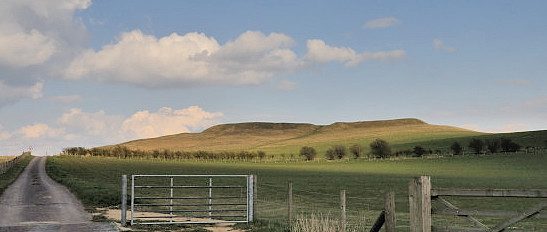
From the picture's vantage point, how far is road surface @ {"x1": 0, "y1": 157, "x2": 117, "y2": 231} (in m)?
19.8

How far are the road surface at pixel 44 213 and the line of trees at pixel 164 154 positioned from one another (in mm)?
122895

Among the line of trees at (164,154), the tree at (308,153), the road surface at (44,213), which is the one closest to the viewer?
the road surface at (44,213)

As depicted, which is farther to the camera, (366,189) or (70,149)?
(70,149)

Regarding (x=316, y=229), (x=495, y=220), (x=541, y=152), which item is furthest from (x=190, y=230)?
(x=541, y=152)

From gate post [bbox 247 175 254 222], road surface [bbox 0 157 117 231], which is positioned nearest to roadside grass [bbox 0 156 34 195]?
road surface [bbox 0 157 117 231]

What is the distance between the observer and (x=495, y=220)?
26.0 metres

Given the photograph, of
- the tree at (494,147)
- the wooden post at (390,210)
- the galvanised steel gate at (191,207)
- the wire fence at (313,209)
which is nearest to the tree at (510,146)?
the tree at (494,147)

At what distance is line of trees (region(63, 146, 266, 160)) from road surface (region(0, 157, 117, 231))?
122895 mm

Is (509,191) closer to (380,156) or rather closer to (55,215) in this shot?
(55,215)

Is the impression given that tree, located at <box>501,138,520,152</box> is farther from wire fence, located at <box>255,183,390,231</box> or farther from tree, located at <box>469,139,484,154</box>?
wire fence, located at <box>255,183,390,231</box>

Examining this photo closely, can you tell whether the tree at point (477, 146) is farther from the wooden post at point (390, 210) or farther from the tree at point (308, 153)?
the wooden post at point (390, 210)

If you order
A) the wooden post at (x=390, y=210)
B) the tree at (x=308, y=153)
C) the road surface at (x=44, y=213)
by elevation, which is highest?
the tree at (x=308, y=153)

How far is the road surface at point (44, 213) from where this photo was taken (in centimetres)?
1980

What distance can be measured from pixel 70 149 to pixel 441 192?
167601 mm
